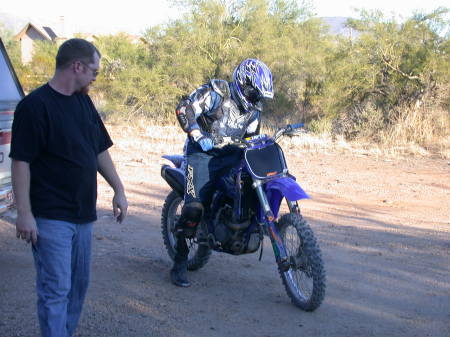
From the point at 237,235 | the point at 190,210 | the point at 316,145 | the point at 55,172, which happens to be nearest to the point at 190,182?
the point at 190,210

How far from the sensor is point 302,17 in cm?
2431

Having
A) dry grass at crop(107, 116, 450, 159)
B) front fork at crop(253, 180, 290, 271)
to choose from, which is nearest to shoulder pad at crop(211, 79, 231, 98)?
front fork at crop(253, 180, 290, 271)

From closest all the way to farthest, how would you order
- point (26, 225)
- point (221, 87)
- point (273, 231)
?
point (26, 225), point (273, 231), point (221, 87)

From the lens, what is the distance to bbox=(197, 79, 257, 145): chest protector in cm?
528

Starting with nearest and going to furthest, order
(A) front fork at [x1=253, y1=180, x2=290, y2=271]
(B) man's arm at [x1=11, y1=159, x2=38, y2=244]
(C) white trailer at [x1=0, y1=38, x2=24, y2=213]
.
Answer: (B) man's arm at [x1=11, y1=159, x2=38, y2=244] → (A) front fork at [x1=253, y1=180, x2=290, y2=271] → (C) white trailer at [x1=0, y1=38, x2=24, y2=213]

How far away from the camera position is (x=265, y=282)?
18.1 feet

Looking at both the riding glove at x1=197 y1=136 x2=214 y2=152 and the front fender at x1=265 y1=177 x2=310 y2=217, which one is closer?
the front fender at x1=265 y1=177 x2=310 y2=217

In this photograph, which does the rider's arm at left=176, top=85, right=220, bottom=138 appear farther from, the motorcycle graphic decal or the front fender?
the front fender

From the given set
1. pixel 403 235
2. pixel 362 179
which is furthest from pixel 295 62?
pixel 403 235

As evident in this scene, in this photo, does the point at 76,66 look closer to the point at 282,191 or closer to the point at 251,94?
the point at 282,191

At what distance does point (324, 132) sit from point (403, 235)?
10.2 meters

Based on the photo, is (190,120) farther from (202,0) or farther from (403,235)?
(202,0)

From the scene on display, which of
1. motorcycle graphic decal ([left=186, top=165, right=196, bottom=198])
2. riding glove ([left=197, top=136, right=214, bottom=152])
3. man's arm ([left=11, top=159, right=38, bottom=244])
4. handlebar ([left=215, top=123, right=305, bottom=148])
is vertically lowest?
motorcycle graphic decal ([left=186, top=165, right=196, bottom=198])

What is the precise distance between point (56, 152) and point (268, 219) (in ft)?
6.50
